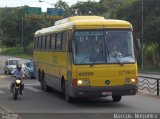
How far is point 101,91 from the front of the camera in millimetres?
18641

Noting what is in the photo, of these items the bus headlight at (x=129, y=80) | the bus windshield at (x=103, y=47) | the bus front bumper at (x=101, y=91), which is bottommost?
the bus front bumper at (x=101, y=91)

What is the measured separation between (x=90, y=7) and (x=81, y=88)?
4662 inches

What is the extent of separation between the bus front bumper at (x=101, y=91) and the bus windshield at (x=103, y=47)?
917mm

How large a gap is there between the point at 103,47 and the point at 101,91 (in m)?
1.60

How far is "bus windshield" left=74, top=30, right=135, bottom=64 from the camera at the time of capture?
62.1ft

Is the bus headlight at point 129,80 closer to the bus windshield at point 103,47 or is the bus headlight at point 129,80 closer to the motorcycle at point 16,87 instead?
the bus windshield at point 103,47

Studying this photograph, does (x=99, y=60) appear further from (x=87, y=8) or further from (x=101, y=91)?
(x=87, y=8)

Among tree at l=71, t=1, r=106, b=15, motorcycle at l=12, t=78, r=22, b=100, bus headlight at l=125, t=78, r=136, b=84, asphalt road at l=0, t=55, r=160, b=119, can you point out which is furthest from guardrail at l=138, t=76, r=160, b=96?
tree at l=71, t=1, r=106, b=15

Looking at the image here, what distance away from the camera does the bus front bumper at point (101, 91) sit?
731 inches

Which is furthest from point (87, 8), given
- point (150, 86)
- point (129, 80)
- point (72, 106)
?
point (129, 80)

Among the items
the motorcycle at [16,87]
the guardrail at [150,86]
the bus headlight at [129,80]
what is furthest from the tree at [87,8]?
the bus headlight at [129,80]

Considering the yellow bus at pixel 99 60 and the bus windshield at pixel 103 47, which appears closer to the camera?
the yellow bus at pixel 99 60

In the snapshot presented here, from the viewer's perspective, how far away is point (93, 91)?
18.6 metres

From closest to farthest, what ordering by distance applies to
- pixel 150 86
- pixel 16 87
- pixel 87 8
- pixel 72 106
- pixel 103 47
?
pixel 103 47
pixel 72 106
pixel 16 87
pixel 150 86
pixel 87 8
